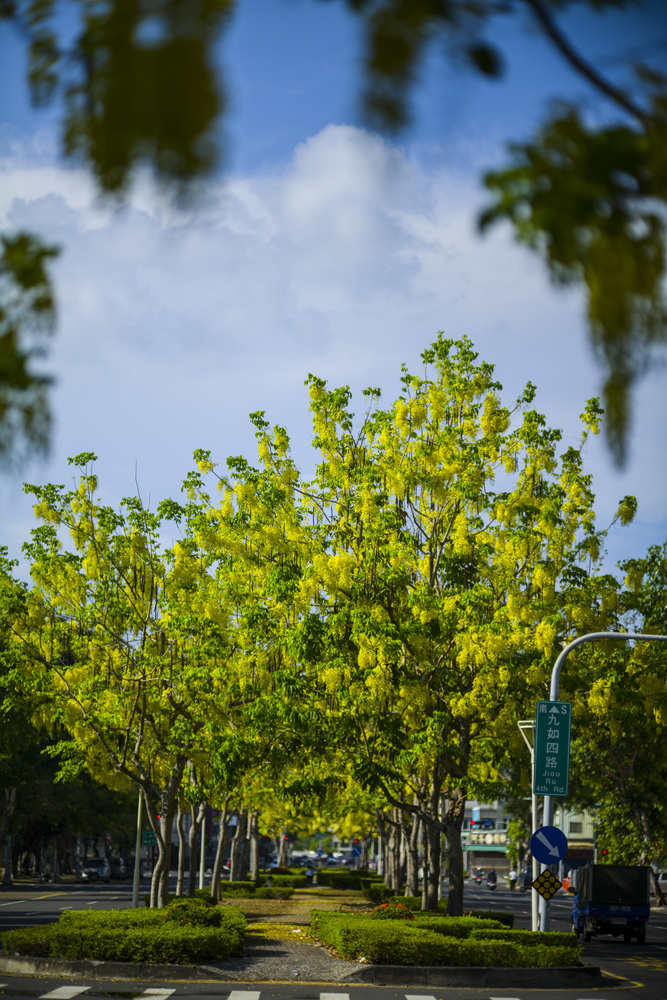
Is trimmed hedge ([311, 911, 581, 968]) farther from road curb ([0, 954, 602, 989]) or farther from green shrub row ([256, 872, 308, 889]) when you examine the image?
green shrub row ([256, 872, 308, 889])

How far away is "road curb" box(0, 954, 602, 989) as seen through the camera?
1591 centimetres

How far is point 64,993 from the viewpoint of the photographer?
45.0 feet

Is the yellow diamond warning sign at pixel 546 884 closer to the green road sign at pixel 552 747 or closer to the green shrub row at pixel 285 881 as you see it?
the green road sign at pixel 552 747

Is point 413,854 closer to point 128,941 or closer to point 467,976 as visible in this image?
point 467,976

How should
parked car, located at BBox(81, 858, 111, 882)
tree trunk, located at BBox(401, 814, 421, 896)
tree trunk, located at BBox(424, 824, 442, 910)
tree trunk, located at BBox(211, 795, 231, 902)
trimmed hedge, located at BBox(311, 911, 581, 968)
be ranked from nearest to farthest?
trimmed hedge, located at BBox(311, 911, 581, 968) → tree trunk, located at BBox(424, 824, 442, 910) → tree trunk, located at BBox(401, 814, 421, 896) → tree trunk, located at BBox(211, 795, 231, 902) → parked car, located at BBox(81, 858, 111, 882)

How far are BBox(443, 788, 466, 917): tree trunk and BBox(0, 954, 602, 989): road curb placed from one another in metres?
3.89

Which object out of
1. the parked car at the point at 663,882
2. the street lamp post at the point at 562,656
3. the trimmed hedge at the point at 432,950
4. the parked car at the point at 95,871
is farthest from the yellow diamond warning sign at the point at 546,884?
the parked car at the point at 95,871

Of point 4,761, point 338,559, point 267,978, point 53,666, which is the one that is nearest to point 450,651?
point 338,559

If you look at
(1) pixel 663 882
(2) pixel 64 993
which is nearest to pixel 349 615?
(2) pixel 64 993

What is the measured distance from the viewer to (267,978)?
1625 centimetres

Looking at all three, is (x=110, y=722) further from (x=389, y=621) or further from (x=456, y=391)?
(x=456, y=391)

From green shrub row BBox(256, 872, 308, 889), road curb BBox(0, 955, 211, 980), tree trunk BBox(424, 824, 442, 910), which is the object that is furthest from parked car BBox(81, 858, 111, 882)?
road curb BBox(0, 955, 211, 980)

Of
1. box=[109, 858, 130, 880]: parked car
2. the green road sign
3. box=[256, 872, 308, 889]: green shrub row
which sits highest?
the green road sign

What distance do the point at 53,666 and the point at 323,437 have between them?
792 centimetres
